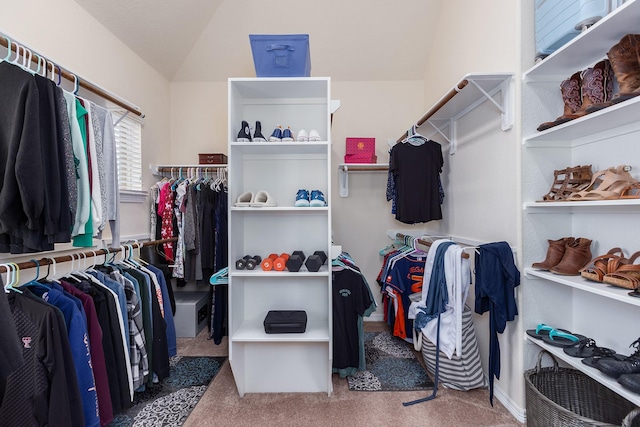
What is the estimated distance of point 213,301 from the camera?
2834 mm

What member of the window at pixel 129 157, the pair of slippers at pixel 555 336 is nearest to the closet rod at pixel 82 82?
the window at pixel 129 157

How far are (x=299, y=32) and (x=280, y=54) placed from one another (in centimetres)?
149

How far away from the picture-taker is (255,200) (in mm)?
1955

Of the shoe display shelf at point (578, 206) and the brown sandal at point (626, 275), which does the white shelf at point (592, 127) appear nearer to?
the shoe display shelf at point (578, 206)

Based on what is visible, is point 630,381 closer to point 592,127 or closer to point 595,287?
point 595,287

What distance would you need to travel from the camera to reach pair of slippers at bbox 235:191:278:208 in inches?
75.6

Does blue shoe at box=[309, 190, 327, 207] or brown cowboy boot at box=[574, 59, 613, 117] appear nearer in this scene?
brown cowboy boot at box=[574, 59, 613, 117]

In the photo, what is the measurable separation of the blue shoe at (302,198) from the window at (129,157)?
1.62 metres

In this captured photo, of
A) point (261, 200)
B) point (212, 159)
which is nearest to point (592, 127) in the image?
point (261, 200)

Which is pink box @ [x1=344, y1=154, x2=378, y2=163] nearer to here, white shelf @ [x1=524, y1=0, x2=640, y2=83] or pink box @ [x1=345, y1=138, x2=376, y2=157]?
pink box @ [x1=345, y1=138, x2=376, y2=157]

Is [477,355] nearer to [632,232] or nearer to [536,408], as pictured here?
[536,408]

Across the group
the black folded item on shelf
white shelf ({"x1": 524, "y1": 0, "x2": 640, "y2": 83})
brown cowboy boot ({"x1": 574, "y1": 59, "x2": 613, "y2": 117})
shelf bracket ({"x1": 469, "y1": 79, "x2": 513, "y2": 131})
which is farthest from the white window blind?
brown cowboy boot ({"x1": 574, "y1": 59, "x2": 613, "y2": 117})

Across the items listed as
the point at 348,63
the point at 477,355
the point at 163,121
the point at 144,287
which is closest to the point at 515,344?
the point at 477,355

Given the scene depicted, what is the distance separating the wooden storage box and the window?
567 millimetres
